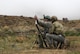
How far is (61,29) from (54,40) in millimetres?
604

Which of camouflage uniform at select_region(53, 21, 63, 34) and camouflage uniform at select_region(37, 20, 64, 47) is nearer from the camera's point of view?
camouflage uniform at select_region(37, 20, 64, 47)

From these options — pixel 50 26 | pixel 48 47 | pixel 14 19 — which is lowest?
pixel 14 19

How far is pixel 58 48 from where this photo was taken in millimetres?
15148

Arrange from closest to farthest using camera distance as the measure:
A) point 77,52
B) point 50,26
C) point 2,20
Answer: point 77,52 → point 50,26 → point 2,20

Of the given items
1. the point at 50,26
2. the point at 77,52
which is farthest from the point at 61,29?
the point at 77,52

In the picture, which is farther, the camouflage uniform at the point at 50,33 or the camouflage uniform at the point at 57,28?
the camouflage uniform at the point at 57,28

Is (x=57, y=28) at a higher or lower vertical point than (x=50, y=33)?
higher

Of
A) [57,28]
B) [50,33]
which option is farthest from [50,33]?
[57,28]

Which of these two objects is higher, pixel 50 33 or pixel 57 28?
pixel 57 28

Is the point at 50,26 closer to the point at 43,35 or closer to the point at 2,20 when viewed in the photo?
the point at 43,35

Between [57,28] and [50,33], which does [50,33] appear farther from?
[57,28]

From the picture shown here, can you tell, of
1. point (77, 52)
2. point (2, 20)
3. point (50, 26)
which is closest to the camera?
point (77, 52)

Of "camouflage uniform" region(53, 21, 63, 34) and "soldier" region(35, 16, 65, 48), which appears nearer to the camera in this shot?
"soldier" region(35, 16, 65, 48)

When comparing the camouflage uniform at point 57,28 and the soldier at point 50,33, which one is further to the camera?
the camouflage uniform at point 57,28
